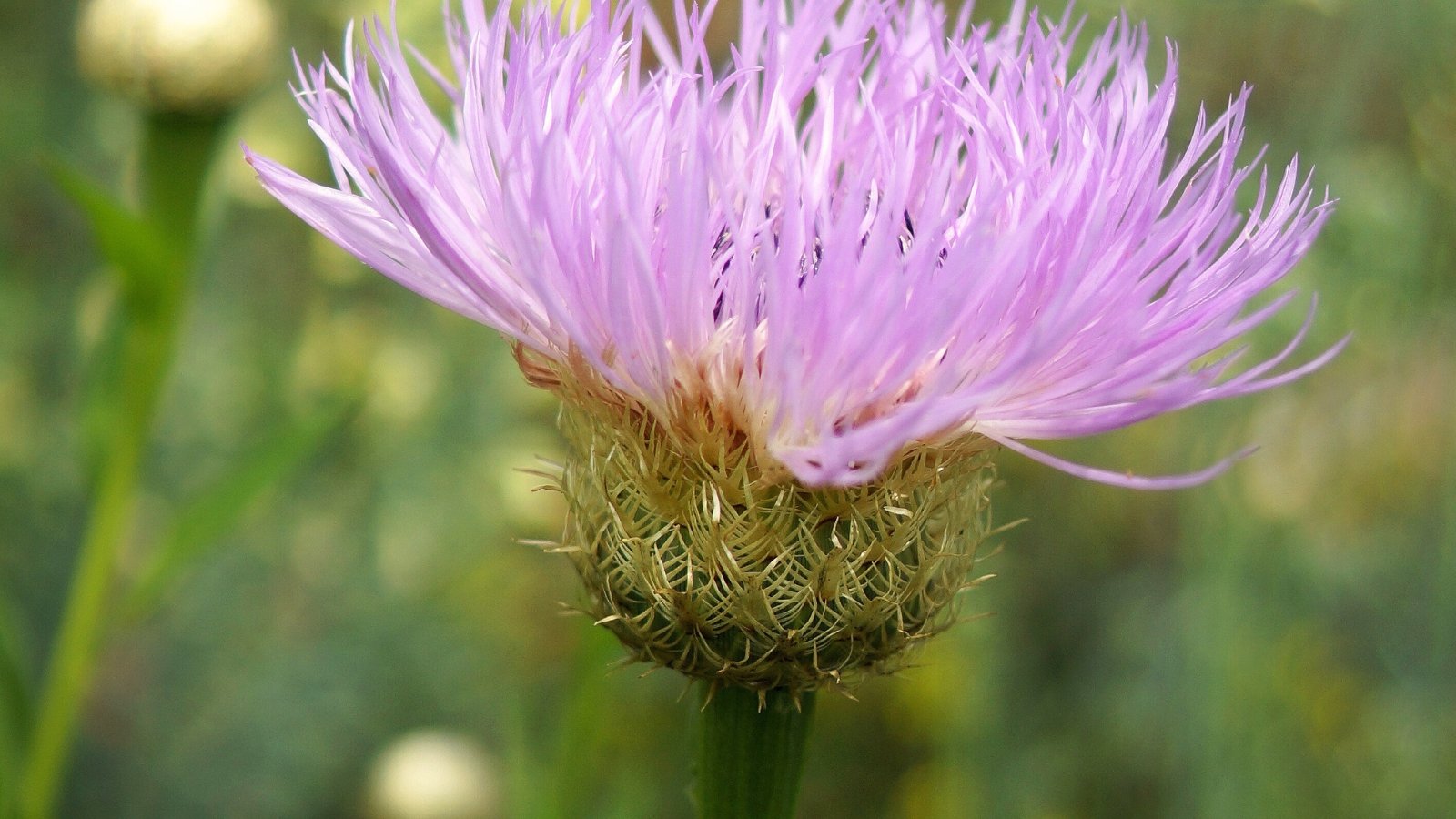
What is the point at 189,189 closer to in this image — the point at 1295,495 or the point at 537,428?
the point at 537,428

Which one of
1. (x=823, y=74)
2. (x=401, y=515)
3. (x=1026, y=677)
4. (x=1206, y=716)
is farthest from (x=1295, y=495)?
(x=401, y=515)

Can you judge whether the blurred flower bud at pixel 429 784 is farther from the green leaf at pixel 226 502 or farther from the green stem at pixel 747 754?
the green stem at pixel 747 754

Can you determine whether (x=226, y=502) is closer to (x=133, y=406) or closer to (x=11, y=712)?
(x=133, y=406)

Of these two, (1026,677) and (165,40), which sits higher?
(165,40)

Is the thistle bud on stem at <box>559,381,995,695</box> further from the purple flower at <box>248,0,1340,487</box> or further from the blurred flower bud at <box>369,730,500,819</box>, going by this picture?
the blurred flower bud at <box>369,730,500,819</box>

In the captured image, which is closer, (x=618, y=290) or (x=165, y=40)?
(x=618, y=290)

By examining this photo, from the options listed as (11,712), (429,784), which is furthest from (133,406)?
(429,784)

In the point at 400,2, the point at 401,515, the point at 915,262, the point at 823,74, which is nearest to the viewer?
the point at 915,262

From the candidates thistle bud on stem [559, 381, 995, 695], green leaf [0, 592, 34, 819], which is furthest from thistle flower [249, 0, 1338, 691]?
green leaf [0, 592, 34, 819]
